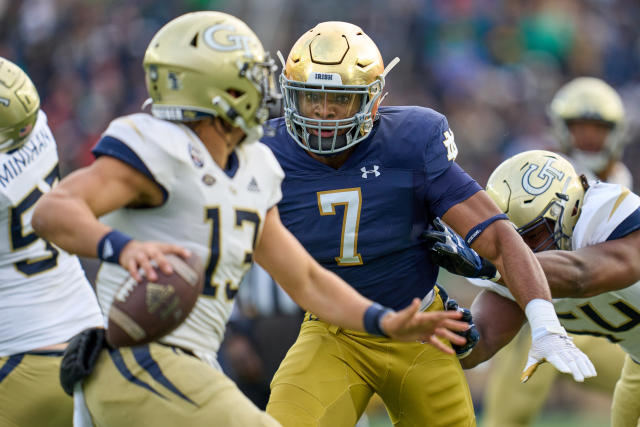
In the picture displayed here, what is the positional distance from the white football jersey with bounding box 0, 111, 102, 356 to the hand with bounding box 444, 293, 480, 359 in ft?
5.15

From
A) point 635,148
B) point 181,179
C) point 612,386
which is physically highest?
point 181,179

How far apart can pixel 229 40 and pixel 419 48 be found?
9492 mm

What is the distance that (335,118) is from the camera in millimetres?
4047

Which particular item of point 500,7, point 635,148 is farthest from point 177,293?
point 500,7

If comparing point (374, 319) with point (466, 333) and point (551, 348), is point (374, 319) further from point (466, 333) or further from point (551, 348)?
point (466, 333)

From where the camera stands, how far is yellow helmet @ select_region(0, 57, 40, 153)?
3.98m

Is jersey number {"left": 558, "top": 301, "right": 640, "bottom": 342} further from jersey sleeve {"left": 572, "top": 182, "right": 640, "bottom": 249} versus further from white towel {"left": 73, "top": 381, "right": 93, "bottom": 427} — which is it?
white towel {"left": 73, "top": 381, "right": 93, "bottom": 427}

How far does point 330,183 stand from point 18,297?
1.38 metres

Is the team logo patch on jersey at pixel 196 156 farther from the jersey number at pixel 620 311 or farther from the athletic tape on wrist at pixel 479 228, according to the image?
the jersey number at pixel 620 311

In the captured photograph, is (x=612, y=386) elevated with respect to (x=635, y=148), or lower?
elevated

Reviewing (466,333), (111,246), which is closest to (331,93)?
(466,333)

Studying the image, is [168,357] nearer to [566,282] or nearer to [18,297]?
[18,297]

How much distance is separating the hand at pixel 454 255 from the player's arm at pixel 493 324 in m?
0.44

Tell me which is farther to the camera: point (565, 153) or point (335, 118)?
point (565, 153)
